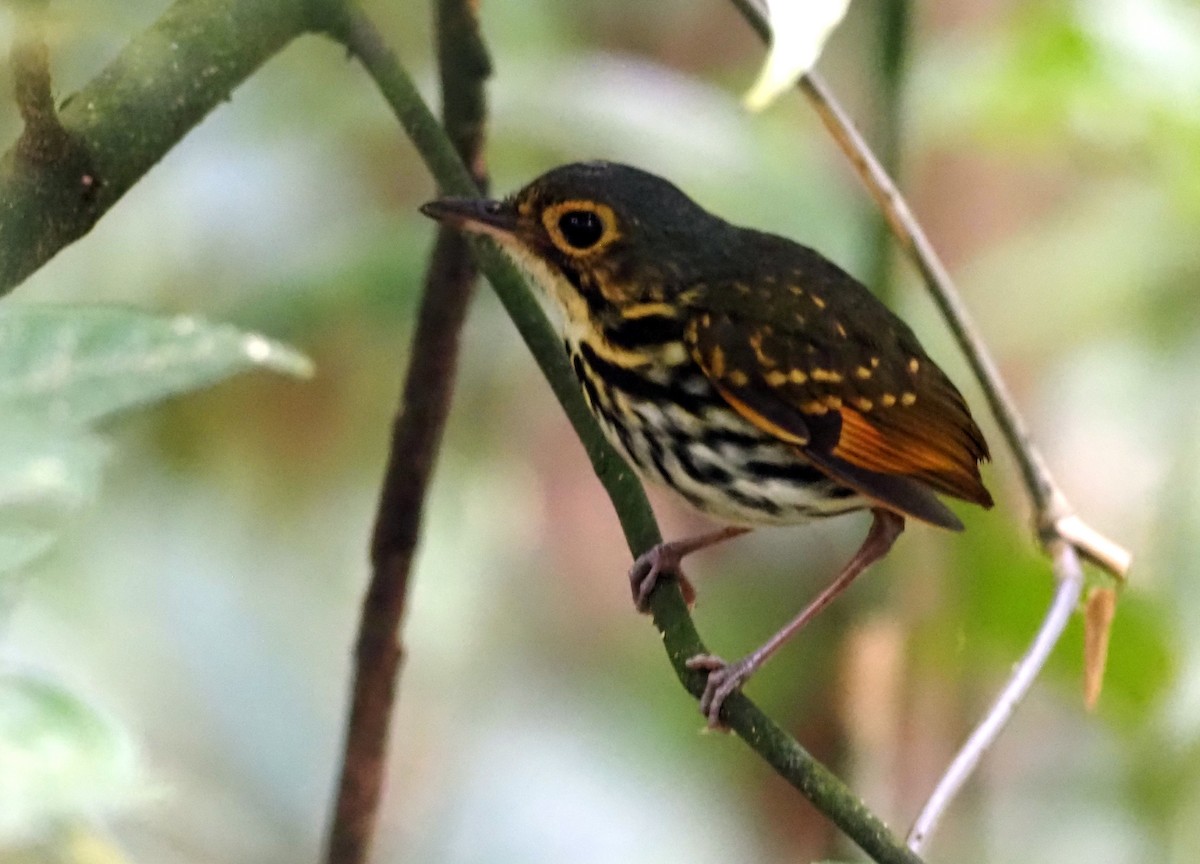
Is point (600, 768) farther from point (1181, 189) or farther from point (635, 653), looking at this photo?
point (1181, 189)

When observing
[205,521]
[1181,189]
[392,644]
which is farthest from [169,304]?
[1181,189]

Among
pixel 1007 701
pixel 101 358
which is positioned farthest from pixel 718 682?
pixel 101 358

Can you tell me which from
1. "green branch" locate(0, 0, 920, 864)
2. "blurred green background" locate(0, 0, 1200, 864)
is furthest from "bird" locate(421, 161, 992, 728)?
"blurred green background" locate(0, 0, 1200, 864)

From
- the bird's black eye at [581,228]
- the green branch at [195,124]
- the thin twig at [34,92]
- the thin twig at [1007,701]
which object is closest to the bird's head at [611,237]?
the bird's black eye at [581,228]

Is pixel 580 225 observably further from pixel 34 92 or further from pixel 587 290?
pixel 34 92

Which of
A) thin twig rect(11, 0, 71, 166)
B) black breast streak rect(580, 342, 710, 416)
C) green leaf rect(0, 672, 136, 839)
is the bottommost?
green leaf rect(0, 672, 136, 839)

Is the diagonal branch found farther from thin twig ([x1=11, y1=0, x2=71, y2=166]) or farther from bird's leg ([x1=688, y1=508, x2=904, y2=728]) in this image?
thin twig ([x1=11, y1=0, x2=71, y2=166])

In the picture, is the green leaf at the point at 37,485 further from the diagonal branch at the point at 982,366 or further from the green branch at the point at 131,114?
the diagonal branch at the point at 982,366
